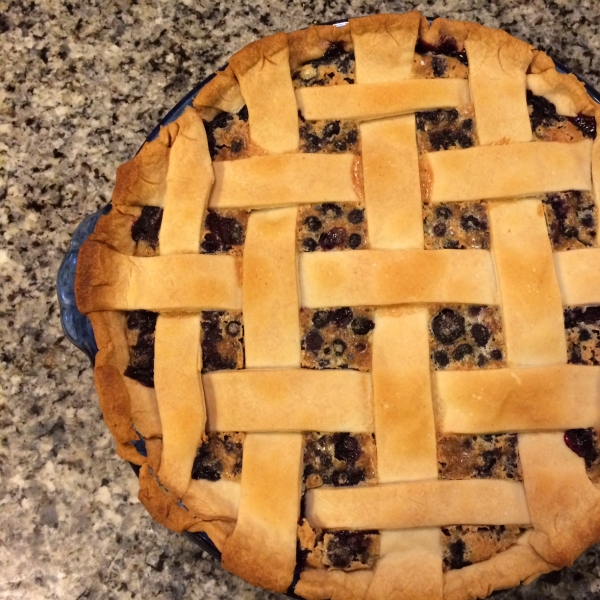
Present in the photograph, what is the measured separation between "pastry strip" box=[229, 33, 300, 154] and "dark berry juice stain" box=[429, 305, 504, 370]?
33 cm

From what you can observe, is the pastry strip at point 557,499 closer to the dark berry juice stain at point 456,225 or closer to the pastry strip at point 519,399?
the pastry strip at point 519,399

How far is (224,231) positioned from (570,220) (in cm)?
50

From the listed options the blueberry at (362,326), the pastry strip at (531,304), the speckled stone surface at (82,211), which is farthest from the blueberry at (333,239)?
the speckled stone surface at (82,211)

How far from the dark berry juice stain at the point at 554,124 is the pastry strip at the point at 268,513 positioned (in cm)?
58

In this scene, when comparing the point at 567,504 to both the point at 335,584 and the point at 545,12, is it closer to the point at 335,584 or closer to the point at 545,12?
the point at 335,584

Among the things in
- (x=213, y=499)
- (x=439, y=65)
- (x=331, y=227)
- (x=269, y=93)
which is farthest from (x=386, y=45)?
(x=213, y=499)

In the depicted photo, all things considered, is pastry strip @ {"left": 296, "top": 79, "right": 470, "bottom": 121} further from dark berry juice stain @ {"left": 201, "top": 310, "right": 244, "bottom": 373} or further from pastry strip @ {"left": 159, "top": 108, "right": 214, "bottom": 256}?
dark berry juice stain @ {"left": 201, "top": 310, "right": 244, "bottom": 373}

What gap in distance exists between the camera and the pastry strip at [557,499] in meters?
0.85

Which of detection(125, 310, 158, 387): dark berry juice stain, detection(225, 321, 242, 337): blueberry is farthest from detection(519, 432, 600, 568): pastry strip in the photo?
detection(125, 310, 158, 387): dark berry juice stain

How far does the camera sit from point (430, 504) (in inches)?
33.4

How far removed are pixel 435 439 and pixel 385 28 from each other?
0.61 metres

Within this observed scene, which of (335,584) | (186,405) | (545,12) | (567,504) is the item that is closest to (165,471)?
(186,405)

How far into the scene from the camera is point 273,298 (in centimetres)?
88

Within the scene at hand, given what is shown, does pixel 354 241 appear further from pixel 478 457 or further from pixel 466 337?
pixel 478 457
